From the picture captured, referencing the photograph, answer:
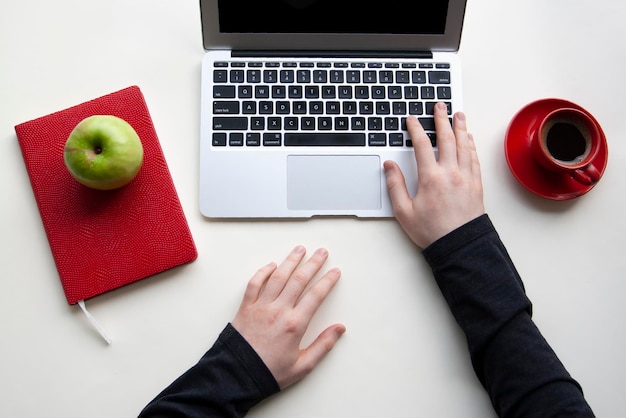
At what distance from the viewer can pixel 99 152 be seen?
0.73m

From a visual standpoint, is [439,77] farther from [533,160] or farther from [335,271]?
[335,271]

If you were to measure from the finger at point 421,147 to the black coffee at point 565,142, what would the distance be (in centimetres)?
16

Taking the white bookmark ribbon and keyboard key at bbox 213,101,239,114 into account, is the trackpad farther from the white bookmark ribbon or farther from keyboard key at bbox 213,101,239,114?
the white bookmark ribbon

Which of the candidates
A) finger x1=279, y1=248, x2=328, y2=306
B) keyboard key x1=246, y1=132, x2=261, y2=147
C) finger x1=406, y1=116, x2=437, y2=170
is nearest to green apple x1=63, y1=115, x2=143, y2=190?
keyboard key x1=246, y1=132, x2=261, y2=147

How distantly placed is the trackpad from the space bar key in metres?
0.02

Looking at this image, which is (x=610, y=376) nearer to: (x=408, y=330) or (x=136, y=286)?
(x=408, y=330)

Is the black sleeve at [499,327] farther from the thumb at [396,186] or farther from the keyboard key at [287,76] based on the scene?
the keyboard key at [287,76]

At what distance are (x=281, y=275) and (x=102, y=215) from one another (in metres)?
0.24

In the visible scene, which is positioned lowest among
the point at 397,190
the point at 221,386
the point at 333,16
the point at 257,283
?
the point at 221,386

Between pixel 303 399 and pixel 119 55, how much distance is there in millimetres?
521

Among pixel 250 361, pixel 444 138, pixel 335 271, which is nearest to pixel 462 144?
pixel 444 138

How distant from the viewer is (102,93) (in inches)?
31.6

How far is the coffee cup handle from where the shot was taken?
2.42ft

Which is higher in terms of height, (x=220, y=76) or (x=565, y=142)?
(x=220, y=76)
